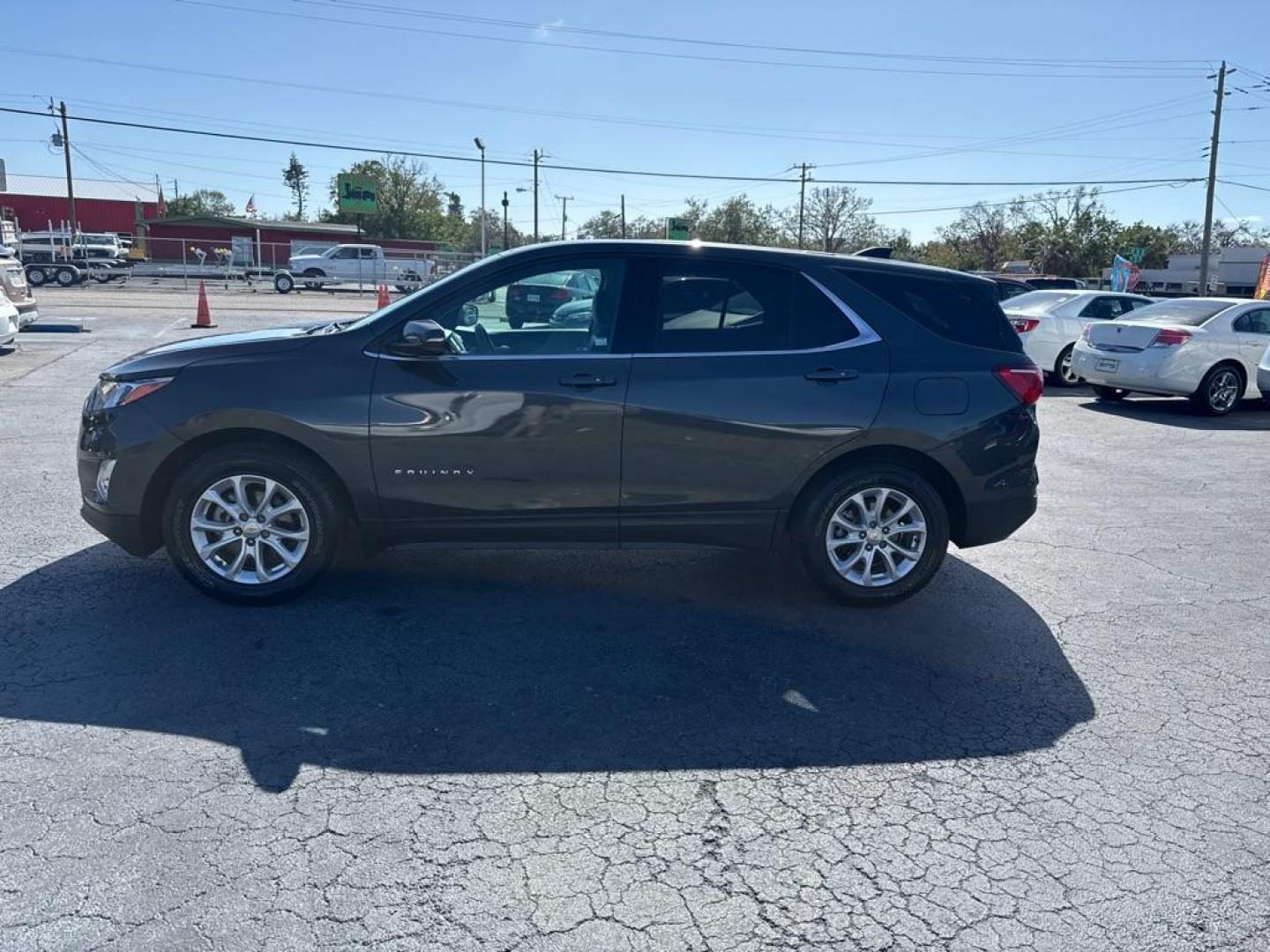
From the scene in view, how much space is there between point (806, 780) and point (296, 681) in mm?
2118

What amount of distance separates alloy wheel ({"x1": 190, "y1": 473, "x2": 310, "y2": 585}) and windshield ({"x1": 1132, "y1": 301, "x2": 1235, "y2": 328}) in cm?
1200

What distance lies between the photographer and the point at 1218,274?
195ft

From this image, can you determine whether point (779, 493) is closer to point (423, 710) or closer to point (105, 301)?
point (423, 710)

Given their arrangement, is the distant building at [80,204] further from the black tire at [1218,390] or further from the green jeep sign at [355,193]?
the black tire at [1218,390]

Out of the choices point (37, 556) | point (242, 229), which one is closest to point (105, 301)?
point (37, 556)

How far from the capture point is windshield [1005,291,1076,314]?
1536 cm

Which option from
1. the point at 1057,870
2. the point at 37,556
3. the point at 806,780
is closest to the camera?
the point at 1057,870

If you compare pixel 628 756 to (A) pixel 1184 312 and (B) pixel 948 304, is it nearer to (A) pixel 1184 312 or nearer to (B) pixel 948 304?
(B) pixel 948 304

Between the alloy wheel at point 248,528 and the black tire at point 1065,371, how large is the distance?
13.0m

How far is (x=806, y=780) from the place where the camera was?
11.5 feet

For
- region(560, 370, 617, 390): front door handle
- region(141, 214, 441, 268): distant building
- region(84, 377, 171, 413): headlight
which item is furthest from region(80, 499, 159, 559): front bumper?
region(141, 214, 441, 268): distant building

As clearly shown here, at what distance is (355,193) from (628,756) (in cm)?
5605

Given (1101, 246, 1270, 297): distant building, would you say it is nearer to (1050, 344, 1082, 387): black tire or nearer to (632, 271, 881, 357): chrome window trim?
(1050, 344, 1082, 387): black tire

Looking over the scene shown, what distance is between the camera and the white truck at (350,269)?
134ft
